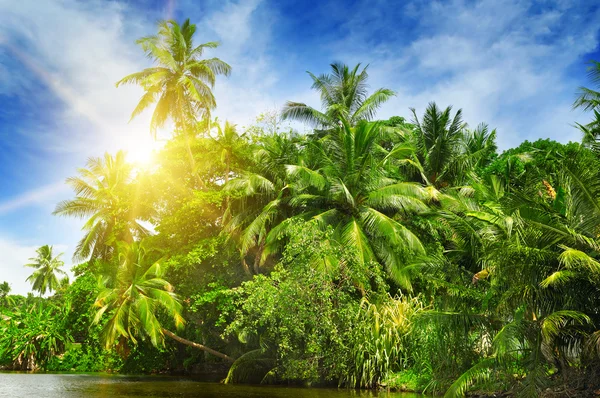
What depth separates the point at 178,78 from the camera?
24.8m

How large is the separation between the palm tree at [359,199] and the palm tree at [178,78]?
7638 millimetres

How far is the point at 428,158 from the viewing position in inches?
942

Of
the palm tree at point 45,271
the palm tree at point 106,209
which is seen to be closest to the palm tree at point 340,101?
the palm tree at point 106,209

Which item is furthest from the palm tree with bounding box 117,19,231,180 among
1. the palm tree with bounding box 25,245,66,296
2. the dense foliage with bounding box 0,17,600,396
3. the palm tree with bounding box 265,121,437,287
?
the palm tree with bounding box 25,245,66,296

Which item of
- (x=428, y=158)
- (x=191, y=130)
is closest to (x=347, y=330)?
(x=428, y=158)

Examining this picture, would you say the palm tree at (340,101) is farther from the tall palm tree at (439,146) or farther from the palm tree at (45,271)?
the palm tree at (45,271)

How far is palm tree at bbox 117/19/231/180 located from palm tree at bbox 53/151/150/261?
4587mm

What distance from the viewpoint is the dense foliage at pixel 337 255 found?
10.5 m

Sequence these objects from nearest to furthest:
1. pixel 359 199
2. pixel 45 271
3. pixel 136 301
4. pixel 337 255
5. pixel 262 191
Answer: pixel 337 255
pixel 359 199
pixel 136 301
pixel 262 191
pixel 45 271

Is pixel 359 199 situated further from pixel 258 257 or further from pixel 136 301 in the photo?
pixel 136 301

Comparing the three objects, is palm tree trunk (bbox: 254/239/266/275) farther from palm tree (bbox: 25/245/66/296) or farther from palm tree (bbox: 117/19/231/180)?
palm tree (bbox: 25/245/66/296)

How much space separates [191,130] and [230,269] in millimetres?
8098

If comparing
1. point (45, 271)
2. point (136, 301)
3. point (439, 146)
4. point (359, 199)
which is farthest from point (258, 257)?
point (45, 271)

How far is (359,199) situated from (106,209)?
16037 millimetres
